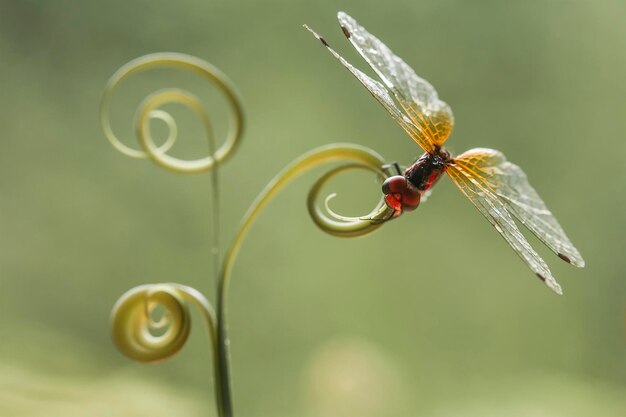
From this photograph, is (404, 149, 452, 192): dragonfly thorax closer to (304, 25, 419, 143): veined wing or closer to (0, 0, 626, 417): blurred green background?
(304, 25, 419, 143): veined wing

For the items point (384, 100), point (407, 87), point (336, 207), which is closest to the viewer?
point (384, 100)

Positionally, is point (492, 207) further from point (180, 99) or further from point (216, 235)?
point (180, 99)

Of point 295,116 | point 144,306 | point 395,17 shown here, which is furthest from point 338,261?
point 144,306

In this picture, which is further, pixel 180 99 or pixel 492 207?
pixel 180 99

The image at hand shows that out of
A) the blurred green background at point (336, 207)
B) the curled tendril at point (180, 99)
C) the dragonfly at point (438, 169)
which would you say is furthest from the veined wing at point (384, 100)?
the blurred green background at point (336, 207)

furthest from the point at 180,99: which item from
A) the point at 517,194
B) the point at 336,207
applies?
the point at 336,207

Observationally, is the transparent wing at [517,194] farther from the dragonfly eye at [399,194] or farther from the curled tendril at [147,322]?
the curled tendril at [147,322]
